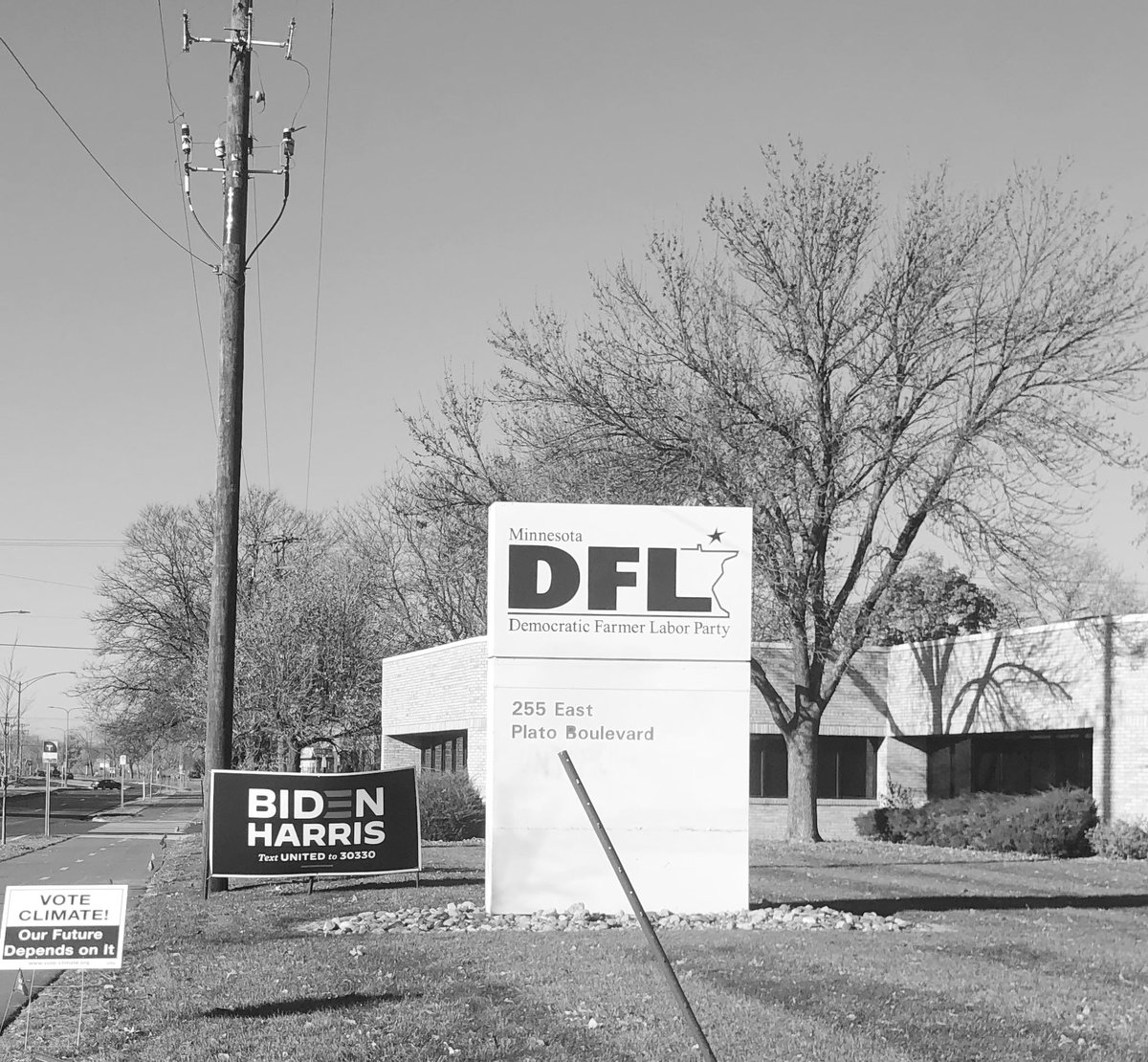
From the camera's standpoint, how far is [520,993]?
32.9 ft

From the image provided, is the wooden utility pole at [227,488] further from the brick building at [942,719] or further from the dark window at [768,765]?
the dark window at [768,765]

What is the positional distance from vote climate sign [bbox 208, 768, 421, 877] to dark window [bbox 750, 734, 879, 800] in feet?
69.7

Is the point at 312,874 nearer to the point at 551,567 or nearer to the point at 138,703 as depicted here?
the point at 551,567

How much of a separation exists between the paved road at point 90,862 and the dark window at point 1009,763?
61.5 ft

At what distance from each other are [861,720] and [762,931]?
2722cm

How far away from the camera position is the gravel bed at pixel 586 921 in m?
13.8

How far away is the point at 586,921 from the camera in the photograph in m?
13.9

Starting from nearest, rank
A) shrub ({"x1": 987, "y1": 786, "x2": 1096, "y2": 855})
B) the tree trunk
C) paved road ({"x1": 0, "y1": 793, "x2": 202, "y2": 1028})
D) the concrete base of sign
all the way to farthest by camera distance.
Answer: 1. paved road ({"x1": 0, "y1": 793, "x2": 202, "y2": 1028})
2. the concrete base of sign
3. shrub ({"x1": 987, "y1": 786, "x2": 1096, "y2": 855})
4. the tree trunk

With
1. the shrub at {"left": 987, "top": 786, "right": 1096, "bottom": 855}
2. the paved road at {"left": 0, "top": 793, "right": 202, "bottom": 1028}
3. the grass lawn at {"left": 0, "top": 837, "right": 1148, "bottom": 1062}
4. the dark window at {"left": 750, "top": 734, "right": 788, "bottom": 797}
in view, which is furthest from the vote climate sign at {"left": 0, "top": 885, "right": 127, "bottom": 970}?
the dark window at {"left": 750, "top": 734, "right": 788, "bottom": 797}

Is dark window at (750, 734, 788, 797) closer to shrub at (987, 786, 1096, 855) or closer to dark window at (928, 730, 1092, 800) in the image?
dark window at (928, 730, 1092, 800)

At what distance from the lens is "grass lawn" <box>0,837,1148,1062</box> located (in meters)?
8.45

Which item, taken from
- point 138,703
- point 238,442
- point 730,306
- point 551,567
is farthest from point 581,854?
point 138,703

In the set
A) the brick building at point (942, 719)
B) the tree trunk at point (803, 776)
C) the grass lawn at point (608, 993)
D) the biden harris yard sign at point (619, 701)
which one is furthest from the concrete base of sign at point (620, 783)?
the tree trunk at point (803, 776)

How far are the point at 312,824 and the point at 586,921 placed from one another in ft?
18.9
